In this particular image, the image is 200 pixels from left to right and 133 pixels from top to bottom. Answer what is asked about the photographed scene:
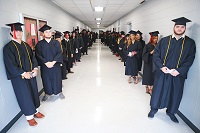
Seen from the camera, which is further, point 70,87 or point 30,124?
point 70,87

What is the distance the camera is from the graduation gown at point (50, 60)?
2975 mm

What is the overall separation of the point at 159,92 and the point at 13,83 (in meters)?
2.46

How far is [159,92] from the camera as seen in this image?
2.56 meters

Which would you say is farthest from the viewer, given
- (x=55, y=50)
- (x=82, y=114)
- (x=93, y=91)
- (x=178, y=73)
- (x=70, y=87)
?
(x=70, y=87)

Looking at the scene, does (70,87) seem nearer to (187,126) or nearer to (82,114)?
(82,114)

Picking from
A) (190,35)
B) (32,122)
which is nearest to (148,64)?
(190,35)

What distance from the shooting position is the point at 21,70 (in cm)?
222

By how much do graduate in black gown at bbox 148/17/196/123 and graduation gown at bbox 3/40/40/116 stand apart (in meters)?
2.14

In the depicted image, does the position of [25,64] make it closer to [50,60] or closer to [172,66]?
[50,60]

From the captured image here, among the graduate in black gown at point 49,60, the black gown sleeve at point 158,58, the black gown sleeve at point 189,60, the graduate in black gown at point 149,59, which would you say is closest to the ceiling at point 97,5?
the graduate in black gown at point 149,59

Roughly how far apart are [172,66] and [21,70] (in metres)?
2.42

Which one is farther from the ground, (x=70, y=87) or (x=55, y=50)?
(x=55, y=50)

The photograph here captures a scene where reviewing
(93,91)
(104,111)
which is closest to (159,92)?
(104,111)

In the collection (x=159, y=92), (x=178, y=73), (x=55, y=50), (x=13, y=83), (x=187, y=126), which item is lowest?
(x=187, y=126)
